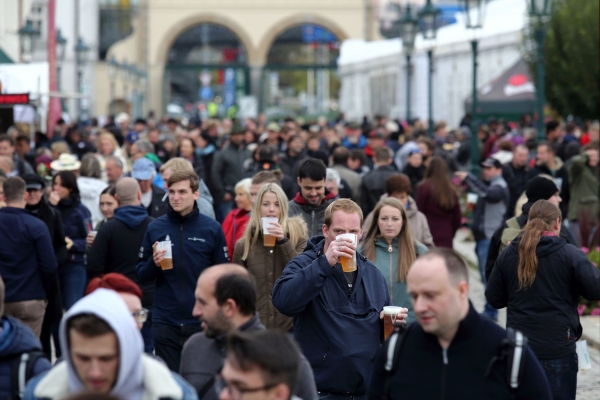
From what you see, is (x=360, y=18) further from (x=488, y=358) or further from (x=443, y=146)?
(x=488, y=358)

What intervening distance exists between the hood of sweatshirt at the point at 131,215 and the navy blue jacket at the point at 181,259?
1.19 meters

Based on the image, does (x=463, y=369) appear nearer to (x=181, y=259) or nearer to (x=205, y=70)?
(x=181, y=259)

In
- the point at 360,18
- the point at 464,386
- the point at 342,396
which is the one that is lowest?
the point at 342,396

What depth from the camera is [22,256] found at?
8.45 metres

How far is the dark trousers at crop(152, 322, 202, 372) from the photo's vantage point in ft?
23.8

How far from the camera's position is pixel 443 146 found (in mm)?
20109

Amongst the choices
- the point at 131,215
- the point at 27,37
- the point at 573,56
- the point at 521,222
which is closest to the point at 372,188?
the point at 521,222

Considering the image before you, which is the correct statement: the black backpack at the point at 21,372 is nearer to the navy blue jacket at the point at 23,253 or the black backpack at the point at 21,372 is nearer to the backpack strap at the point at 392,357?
the backpack strap at the point at 392,357

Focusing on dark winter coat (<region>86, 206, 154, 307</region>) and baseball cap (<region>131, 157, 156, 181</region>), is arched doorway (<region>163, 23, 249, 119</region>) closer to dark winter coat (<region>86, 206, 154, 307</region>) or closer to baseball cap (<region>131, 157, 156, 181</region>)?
baseball cap (<region>131, 157, 156, 181</region>)

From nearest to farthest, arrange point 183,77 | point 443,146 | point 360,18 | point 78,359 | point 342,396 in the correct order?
point 78,359 < point 342,396 < point 443,146 < point 360,18 < point 183,77

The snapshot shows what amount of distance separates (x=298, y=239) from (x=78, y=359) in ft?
13.3

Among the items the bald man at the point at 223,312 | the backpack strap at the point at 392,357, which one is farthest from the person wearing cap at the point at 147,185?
the backpack strap at the point at 392,357

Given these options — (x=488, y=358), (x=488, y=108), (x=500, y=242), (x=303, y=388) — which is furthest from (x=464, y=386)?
(x=488, y=108)

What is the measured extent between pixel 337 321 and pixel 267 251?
5.55ft
